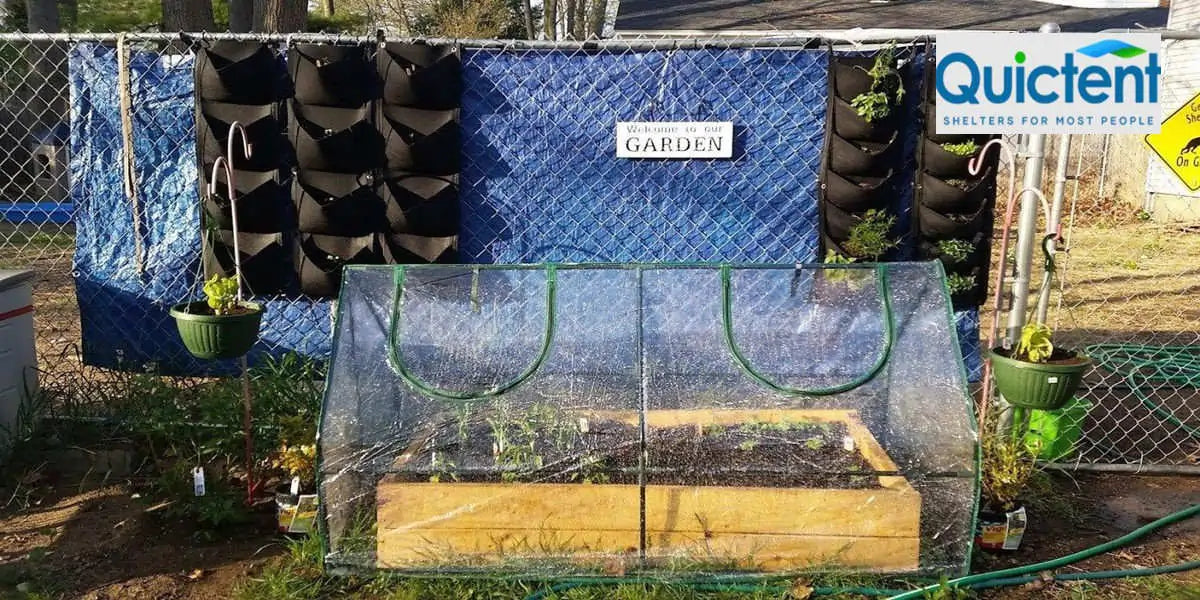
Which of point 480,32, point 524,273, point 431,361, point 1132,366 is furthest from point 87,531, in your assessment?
point 480,32

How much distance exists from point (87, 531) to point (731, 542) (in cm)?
283

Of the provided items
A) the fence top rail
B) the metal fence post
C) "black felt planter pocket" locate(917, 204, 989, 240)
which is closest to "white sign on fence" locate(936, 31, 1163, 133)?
the metal fence post

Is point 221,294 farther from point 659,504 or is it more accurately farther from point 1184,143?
point 1184,143

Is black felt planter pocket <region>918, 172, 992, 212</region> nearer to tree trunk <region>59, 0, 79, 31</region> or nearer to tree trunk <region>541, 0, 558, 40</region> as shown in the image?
tree trunk <region>541, 0, 558, 40</region>

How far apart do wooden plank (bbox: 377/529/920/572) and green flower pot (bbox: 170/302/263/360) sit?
106 centimetres

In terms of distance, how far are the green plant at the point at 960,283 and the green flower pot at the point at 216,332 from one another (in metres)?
3.72

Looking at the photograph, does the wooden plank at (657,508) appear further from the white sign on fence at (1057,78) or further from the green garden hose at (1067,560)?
the white sign on fence at (1057,78)

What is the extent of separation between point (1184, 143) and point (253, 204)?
5048 mm

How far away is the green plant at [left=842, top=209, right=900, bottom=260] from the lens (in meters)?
5.26

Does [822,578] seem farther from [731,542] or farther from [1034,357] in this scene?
[1034,357]

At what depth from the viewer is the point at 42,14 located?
16141mm

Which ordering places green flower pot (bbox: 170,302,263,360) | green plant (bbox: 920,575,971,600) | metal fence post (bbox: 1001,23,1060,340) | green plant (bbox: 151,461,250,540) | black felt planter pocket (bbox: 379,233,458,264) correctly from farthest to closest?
black felt planter pocket (bbox: 379,233,458,264), metal fence post (bbox: 1001,23,1060,340), green plant (bbox: 151,461,250,540), green flower pot (bbox: 170,302,263,360), green plant (bbox: 920,575,971,600)

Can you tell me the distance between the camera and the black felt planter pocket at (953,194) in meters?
5.23

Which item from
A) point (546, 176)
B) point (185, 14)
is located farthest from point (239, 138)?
point (185, 14)
